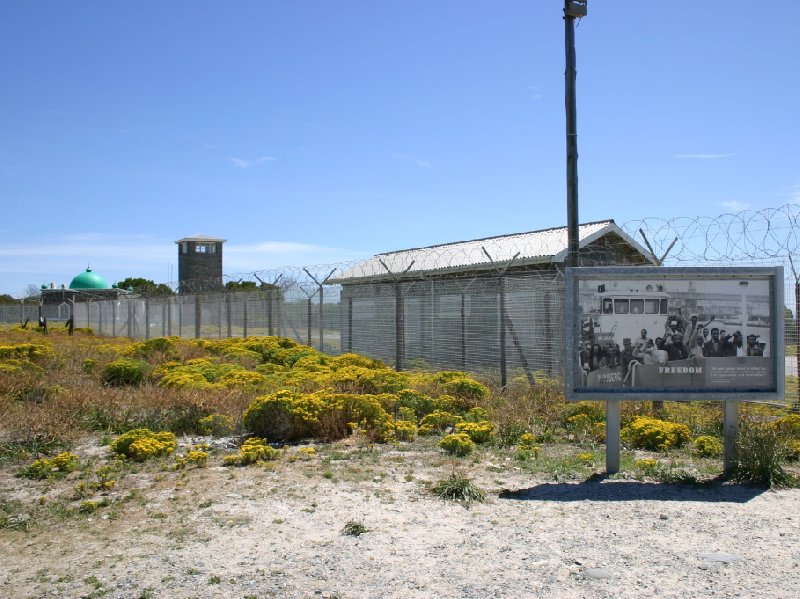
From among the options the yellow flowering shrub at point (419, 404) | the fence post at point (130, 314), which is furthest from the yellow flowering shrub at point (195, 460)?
the fence post at point (130, 314)

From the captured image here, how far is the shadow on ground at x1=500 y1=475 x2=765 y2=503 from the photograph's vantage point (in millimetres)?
6141

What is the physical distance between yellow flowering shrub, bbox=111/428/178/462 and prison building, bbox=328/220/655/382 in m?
6.16

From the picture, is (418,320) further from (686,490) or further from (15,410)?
(686,490)

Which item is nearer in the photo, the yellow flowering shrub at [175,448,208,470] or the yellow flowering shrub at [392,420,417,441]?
the yellow flowering shrub at [175,448,208,470]

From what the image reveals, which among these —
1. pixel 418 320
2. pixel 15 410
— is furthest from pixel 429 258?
pixel 15 410

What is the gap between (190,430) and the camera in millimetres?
9141

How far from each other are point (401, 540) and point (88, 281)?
2932 inches

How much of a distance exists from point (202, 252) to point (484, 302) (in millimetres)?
53647

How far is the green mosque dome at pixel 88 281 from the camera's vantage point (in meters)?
73.4

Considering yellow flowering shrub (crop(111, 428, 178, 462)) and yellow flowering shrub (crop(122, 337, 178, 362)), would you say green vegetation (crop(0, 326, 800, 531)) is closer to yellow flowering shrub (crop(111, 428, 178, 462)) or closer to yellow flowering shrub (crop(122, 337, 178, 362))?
yellow flowering shrub (crop(111, 428, 178, 462))

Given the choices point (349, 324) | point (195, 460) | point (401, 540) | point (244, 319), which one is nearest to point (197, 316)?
point (244, 319)

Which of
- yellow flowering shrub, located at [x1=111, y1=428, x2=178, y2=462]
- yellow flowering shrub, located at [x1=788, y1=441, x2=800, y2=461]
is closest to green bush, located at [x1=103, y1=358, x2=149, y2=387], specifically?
yellow flowering shrub, located at [x1=111, y1=428, x2=178, y2=462]

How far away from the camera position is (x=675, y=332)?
6.97 m

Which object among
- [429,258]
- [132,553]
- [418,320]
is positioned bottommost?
[132,553]
